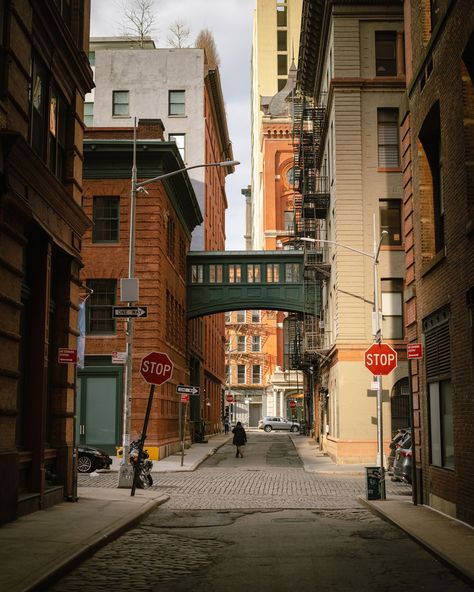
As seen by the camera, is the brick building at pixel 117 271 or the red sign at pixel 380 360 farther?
the brick building at pixel 117 271

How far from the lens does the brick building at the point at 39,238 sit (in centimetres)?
1396

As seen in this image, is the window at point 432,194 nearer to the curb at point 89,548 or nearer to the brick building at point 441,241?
the brick building at point 441,241

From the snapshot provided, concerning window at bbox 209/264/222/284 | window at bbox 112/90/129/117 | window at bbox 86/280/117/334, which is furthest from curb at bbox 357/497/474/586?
window at bbox 112/90/129/117

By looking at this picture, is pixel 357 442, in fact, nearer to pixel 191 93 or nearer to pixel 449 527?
pixel 449 527

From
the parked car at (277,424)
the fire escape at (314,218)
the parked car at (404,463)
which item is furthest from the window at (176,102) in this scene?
the parked car at (277,424)

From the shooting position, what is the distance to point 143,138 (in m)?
38.0

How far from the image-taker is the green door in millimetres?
35938

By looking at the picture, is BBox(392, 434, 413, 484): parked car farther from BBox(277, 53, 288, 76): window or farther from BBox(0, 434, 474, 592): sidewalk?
BBox(277, 53, 288, 76): window

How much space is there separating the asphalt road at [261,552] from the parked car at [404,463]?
2.93 m

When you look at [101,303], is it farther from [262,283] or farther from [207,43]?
[207,43]

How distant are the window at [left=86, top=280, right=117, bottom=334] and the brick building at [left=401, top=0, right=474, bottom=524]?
785 inches

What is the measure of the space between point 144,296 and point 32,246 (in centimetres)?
2020

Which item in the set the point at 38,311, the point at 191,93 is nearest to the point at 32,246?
the point at 38,311

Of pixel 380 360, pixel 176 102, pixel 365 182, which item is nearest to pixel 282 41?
pixel 176 102
